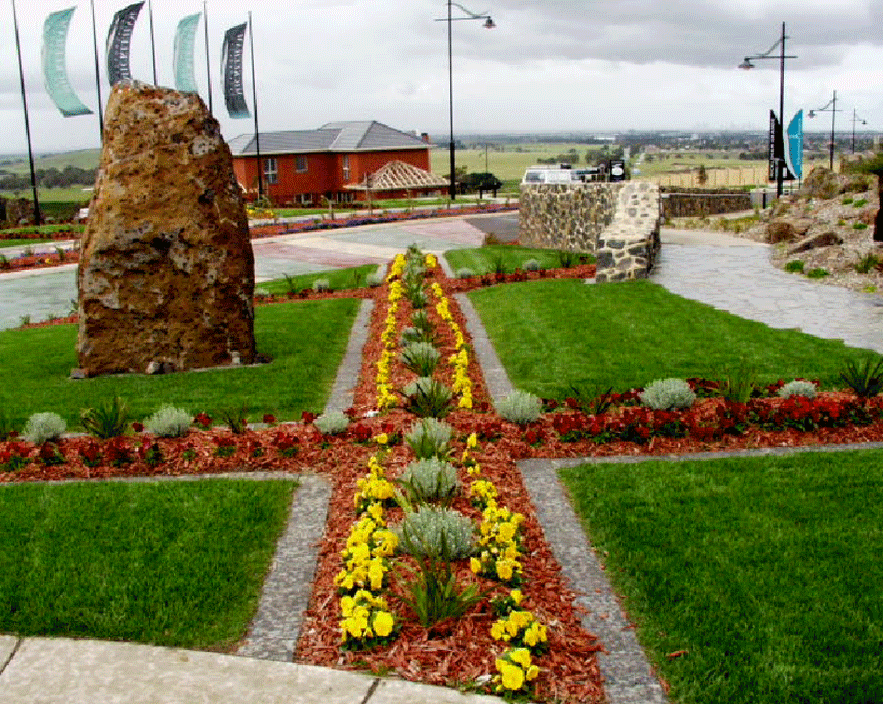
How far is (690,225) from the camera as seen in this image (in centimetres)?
3053

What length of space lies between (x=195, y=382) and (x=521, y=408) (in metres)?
4.15

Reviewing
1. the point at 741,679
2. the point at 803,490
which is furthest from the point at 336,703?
the point at 803,490

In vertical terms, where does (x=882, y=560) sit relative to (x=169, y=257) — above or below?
below

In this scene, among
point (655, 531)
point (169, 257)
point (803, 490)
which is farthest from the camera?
point (169, 257)

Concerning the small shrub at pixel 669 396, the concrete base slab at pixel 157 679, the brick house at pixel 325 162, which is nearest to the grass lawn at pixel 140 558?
the concrete base slab at pixel 157 679

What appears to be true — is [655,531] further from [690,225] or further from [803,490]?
[690,225]

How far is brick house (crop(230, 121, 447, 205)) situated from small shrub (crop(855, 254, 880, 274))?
3779 centimetres

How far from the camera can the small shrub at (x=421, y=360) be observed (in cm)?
951

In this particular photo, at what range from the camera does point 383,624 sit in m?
4.48

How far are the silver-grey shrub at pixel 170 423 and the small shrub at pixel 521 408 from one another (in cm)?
276

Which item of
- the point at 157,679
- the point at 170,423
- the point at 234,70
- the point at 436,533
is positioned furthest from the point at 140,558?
the point at 234,70

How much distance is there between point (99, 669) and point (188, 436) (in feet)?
12.1

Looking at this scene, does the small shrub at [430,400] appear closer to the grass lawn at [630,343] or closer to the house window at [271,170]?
the grass lawn at [630,343]

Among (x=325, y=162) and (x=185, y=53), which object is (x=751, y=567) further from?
(x=325, y=162)
